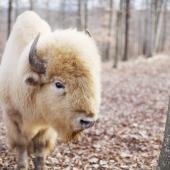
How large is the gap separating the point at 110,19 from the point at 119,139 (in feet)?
88.2

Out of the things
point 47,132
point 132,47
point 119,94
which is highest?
point 47,132

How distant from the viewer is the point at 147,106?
11156 millimetres

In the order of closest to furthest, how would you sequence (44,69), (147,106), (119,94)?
(44,69), (147,106), (119,94)

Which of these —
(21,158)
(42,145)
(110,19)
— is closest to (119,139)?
(42,145)

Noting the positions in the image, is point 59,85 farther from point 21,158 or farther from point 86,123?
point 21,158

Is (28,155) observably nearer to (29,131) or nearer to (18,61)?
(29,131)

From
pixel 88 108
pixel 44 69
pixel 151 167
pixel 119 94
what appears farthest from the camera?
pixel 119 94

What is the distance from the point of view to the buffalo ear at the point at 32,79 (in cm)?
501

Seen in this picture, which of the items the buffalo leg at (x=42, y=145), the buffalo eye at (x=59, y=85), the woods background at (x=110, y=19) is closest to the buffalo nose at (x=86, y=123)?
the buffalo eye at (x=59, y=85)

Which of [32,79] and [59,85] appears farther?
[32,79]

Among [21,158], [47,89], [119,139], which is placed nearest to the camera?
[47,89]

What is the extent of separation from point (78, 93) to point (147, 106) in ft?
22.3

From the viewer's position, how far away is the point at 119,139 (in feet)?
25.0

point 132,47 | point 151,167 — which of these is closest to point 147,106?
point 151,167
